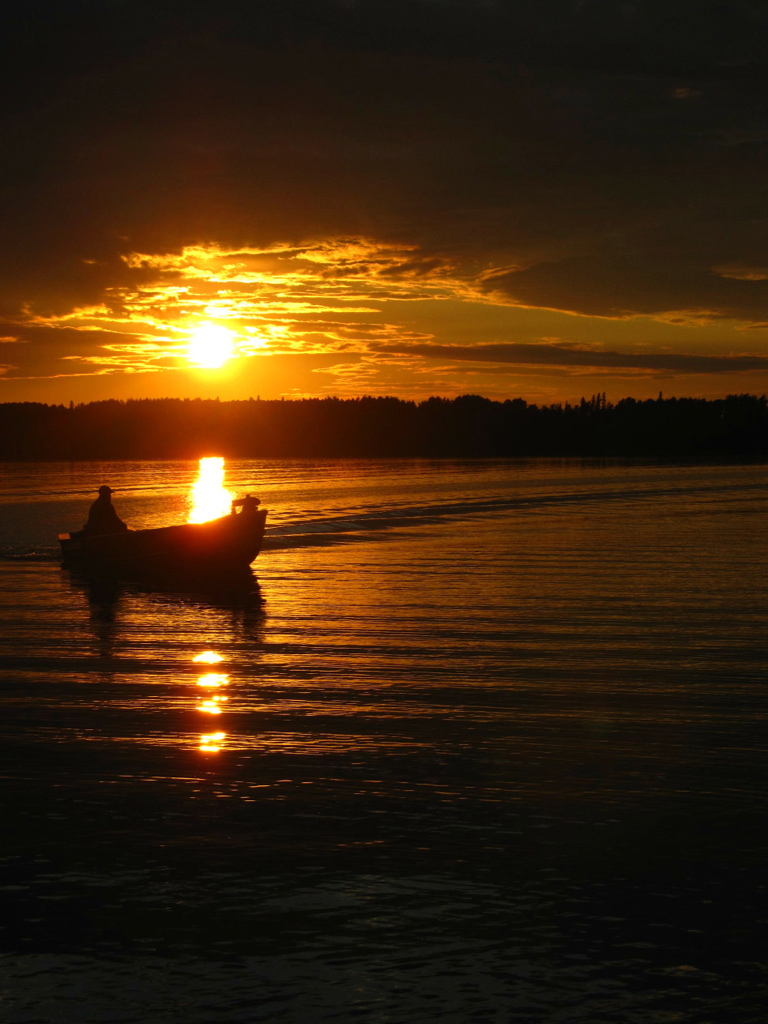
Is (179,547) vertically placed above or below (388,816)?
above

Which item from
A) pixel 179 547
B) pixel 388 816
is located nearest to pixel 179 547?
pixel 179 547

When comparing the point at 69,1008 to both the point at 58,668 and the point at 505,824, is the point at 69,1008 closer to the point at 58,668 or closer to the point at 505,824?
the point at 505,824

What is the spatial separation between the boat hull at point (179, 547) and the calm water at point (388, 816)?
688 centimetres

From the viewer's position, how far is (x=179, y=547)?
1003 inches

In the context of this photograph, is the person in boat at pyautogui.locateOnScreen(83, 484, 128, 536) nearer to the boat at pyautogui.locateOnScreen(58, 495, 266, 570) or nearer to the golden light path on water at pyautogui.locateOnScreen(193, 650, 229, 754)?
the boat at pyautogui.locateOnScreen(58, 495, 266, 570)

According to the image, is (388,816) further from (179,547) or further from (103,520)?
(103,520)

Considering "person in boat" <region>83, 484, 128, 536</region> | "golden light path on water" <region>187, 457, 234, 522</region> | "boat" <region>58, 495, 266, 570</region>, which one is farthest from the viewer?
"golden light path on water" <region>187, 457, 234, 522</region>

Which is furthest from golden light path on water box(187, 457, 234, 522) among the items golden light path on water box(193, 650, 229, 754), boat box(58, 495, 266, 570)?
golden light path on water box(193, 650, 229, 754)

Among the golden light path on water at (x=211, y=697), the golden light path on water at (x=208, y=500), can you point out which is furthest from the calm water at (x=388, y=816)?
the golden light path on water at (x=208, y=500)

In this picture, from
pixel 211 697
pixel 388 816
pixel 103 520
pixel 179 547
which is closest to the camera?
pixel 388 816

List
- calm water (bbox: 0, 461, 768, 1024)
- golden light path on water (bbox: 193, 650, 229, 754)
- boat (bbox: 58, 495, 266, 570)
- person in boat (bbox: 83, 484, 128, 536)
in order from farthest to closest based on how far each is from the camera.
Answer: person in boat (bbox: 83, 484, 128, 536) → boat (bbox: 58, 495, 266, 570) → golden light path on water (bbox: 193, 650, 229, 754) → calm water (bbox: 0, 461, 768, 1024)

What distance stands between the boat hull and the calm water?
22.6ft

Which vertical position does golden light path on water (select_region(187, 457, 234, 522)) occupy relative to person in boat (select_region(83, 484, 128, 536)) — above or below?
below

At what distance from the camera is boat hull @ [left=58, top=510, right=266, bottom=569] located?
25.5 metres
